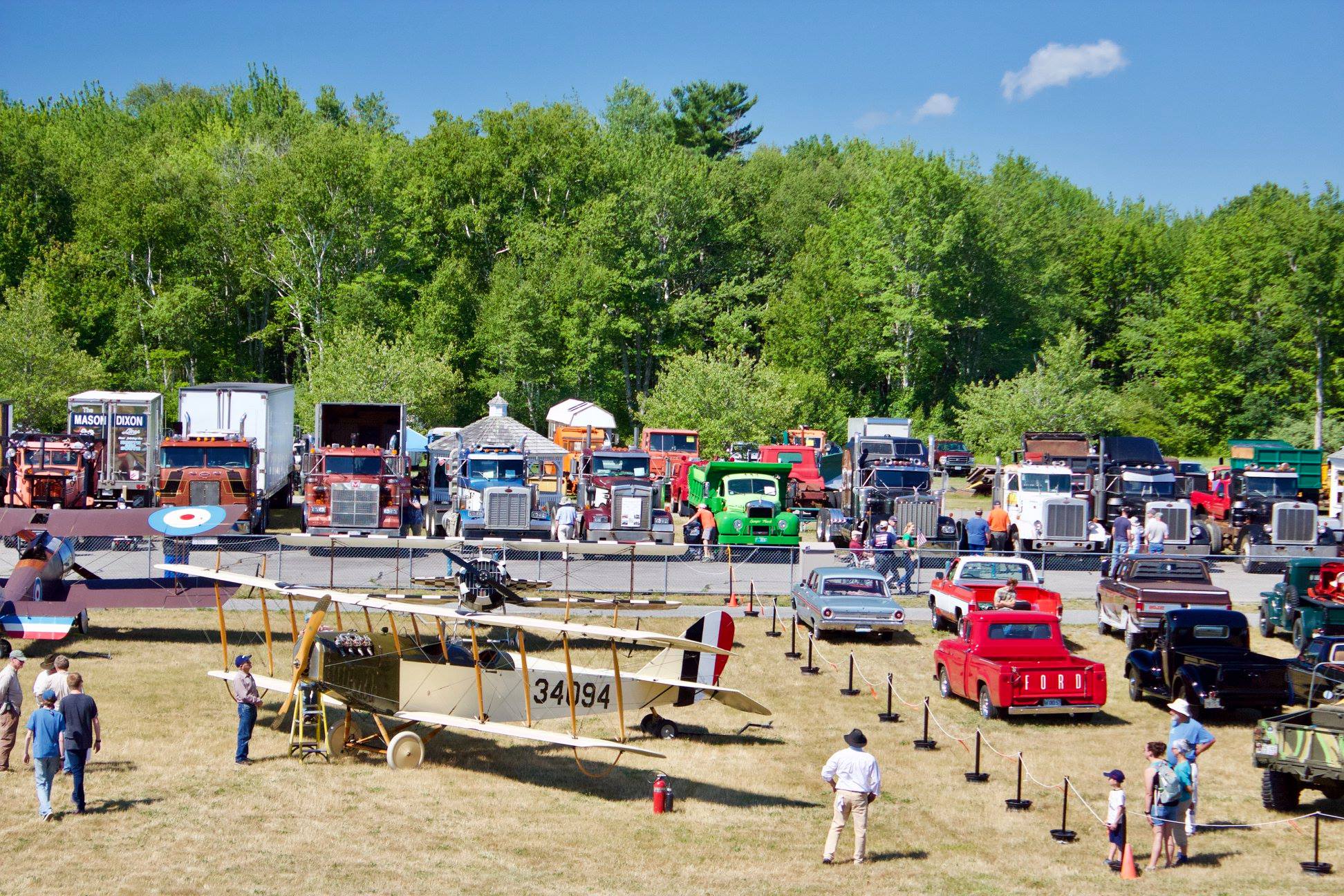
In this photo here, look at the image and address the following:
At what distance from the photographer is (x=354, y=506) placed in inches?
1248

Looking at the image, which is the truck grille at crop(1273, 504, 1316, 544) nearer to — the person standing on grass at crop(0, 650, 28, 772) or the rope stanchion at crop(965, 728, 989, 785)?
the rope stanchion at crop(965, 728, 989, 785)

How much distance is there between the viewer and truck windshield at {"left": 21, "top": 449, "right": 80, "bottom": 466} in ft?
110

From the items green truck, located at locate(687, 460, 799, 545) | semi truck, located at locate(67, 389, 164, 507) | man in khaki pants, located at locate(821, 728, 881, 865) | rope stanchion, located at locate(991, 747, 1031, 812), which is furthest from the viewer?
semi truck, located at locate(67, 389, 164, 507)

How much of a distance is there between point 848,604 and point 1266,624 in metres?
8.39

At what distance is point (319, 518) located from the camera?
104 feet

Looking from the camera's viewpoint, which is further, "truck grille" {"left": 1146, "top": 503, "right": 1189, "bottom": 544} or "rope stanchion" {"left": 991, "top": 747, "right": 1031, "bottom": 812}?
"truck grille" {"left": 1146, "top": 503, "right": 1189, "bottom": 544}

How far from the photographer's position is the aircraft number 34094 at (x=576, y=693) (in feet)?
51.7

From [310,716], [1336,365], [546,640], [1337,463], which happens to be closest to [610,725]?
[310,716]

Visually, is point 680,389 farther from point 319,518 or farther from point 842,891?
point 842,891

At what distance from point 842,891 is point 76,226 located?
208ft

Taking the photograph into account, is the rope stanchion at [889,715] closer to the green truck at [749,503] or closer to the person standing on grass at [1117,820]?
the person standing on grass at [1117,820]

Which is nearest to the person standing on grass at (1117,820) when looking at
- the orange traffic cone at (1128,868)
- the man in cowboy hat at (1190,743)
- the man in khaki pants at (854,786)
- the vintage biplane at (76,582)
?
the orange traffic cone at (1128,868)

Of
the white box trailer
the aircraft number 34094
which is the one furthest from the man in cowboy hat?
the white box trailer

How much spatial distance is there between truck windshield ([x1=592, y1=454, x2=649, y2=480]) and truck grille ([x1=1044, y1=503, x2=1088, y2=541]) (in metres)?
10.9
